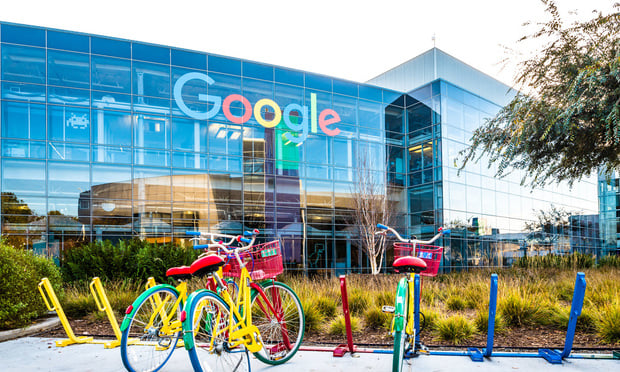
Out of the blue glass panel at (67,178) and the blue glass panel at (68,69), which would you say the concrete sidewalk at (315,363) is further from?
the blue glass panel at (68,69)

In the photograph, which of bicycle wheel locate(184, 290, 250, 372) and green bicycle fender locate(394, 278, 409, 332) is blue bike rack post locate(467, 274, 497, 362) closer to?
green bicycle fender locate(394, 278, 409, 332)

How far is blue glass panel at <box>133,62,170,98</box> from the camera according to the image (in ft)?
72.0

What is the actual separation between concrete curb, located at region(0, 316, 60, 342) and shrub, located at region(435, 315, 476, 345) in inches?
224

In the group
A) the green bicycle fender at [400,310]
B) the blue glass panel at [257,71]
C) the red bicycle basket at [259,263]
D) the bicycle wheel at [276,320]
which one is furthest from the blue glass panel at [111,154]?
the green bicycle fender at [400,310]

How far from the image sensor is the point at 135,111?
2183 centimetres

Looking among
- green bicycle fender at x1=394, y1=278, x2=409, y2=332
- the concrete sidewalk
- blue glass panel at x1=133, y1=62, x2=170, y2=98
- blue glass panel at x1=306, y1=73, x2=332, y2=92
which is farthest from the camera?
blue glass panel at x1=306, y1=73, x2=332, y2=92

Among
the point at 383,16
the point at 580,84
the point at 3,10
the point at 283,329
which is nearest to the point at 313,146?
the point at 383,16

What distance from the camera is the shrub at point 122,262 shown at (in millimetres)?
9820

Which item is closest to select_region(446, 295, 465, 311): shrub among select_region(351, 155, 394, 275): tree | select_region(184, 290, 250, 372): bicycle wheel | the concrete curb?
select_region(184, 290, 250, 372): bicycle wheel

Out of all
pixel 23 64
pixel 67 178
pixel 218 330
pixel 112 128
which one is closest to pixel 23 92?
pixel 23 64

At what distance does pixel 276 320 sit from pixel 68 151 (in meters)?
19.4

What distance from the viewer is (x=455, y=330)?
Result: 227 inches

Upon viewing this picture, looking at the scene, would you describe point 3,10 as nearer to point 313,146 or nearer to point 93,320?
point 313,146

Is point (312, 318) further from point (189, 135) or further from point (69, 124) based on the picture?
point (69, 124)
